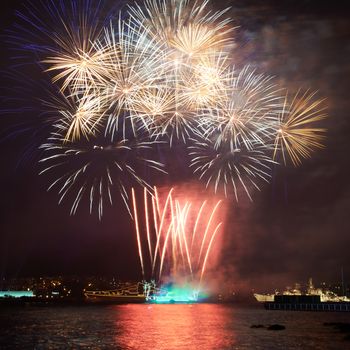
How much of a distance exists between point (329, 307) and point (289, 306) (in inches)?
607

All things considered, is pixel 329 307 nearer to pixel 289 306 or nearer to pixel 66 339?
pixel 289 306

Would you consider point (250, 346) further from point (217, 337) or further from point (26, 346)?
point (26, 346)

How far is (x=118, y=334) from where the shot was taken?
6156cm

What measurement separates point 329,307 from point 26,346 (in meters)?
130

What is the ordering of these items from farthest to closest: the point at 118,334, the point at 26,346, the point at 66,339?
1. the point at 118,334
2. the point at 66,339
3. the point at 26,346

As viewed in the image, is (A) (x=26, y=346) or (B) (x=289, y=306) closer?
(A) (x=26, y=346)

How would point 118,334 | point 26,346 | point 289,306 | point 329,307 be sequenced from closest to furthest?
point 26,346
point 118,334
point 329,307
point 289,306

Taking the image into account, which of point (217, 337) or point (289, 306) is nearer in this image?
point (217, 337)

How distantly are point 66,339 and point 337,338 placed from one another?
31862 mm

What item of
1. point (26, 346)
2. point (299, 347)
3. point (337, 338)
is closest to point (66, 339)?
point (26, 346)

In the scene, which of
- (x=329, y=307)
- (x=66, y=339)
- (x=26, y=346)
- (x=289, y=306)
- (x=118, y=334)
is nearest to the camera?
(x=26, y=346)

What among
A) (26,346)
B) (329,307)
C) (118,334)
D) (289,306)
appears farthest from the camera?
(289,306)

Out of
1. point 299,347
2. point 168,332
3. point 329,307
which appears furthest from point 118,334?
point 329,307

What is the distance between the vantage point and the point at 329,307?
158 metres
